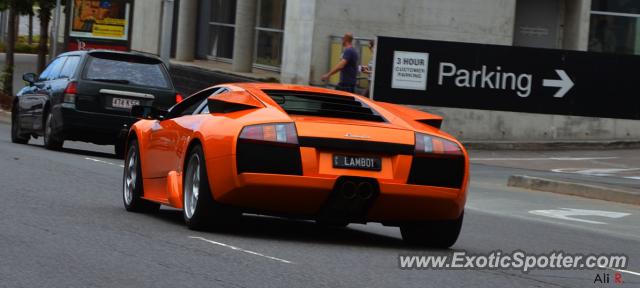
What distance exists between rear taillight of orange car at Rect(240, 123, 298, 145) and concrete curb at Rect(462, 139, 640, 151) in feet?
56.9

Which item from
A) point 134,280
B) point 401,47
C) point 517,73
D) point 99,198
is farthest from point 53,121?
point 134,280

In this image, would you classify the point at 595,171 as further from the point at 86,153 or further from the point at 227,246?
the point at 227,246

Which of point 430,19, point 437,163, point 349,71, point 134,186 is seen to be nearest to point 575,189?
point 349,71

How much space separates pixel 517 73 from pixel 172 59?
784 inches

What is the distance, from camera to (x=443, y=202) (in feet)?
32.0

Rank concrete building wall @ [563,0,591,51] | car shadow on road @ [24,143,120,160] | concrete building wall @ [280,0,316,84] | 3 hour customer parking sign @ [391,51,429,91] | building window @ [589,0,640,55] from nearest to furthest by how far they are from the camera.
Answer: car shadow on road @ [24,143,120,160] < 3 hour customer parking sign @ [391,51,429,91] < concrete building wall @ [280,0,316,84] < concrete building wall @ [563,0,591,51] < building window @ [589,0,640,55]

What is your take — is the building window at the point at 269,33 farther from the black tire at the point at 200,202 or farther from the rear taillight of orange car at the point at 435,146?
the rear taillight of orange car at the point at 435,146

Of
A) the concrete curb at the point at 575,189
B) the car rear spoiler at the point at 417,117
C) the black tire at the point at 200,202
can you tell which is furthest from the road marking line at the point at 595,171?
the black tire at the point at 200,202

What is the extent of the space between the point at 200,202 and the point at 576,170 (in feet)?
45.9

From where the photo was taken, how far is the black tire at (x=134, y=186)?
461 inches

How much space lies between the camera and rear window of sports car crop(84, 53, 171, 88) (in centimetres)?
1955

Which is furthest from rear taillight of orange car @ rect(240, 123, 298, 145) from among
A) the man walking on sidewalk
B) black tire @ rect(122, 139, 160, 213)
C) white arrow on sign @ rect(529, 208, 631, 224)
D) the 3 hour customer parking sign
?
the 3 hour customer parking sign

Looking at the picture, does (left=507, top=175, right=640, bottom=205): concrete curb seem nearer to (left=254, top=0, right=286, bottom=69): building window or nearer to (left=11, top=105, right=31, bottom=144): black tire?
(left=11, top=105, right=31, bottom=144): black tire

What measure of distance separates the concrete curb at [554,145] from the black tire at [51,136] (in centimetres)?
956
